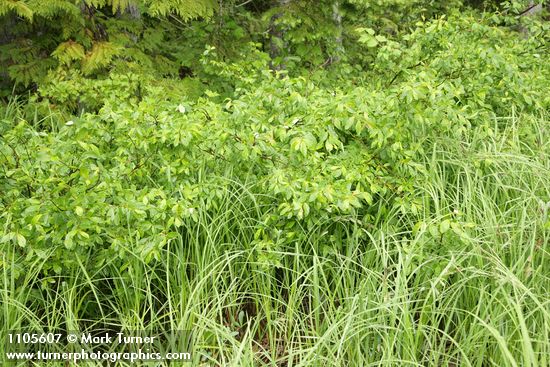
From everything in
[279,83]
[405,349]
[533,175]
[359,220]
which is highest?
[279,83]

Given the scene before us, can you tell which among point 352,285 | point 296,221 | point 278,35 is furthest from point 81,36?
point 352,285

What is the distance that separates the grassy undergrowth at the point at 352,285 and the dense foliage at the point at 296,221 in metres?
0.02

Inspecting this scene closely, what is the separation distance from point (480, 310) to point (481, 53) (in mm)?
1946

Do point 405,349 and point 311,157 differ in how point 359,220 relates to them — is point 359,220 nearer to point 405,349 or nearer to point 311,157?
point 311,157

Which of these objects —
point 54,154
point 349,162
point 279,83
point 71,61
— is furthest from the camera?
point 71,61

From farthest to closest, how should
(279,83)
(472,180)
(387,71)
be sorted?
(387,71)
(279,83)
(472,180)

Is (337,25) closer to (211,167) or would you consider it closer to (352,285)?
(211,167)

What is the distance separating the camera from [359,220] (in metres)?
3.27

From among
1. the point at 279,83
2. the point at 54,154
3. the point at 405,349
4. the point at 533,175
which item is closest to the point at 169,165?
the point at 54,154

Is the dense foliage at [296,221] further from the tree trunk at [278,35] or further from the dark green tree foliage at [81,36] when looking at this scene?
the tree trunk at [278,35]

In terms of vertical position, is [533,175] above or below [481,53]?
below

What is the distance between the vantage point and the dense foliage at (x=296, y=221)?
107 inches

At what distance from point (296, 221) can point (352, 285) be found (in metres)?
0.48

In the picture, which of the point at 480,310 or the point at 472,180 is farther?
the point at 472,180
